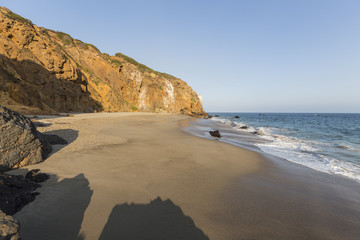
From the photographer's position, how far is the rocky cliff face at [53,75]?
15929mm

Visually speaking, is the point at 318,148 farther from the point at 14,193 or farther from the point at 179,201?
the point at 14,193

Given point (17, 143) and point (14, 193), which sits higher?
point (17, 143)

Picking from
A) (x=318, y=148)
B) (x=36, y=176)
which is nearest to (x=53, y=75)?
(x=36, y=176)

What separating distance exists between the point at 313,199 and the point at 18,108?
19643 mm

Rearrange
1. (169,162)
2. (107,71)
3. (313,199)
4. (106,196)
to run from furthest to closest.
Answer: (107,71) < (169,162) < (313,199) < (106,196)

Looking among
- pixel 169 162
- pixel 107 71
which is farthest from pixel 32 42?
pixel 169 162

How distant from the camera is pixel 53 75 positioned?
2078 cm

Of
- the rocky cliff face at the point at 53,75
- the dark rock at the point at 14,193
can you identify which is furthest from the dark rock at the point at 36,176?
the rocky cliff face at the point at 53,75

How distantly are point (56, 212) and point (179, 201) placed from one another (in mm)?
1977

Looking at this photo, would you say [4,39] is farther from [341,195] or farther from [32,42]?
[341,195]

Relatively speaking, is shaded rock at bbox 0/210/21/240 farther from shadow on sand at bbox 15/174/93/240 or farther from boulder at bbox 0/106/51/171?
boulder at bbox 0/106/51/171

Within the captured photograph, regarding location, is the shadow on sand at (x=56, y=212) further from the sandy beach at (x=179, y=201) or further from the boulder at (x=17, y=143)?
the boulder at (x=17, y=143)

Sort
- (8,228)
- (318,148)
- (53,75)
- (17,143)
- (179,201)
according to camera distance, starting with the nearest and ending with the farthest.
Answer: (8,228) → (179,201) → (17,143) → (318,148) → (53,75)

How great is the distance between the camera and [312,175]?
511 centimetres
